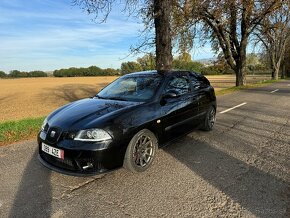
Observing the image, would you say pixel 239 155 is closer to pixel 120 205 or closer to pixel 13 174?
pixel 120 205

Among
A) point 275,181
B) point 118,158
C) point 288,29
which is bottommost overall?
point 275,181

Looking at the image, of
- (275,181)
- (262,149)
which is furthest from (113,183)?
(262,149)

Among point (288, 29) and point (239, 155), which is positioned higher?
point (288, 29)

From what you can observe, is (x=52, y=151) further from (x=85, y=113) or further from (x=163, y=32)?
(x=163, y=32)

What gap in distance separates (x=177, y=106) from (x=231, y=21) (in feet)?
55.8

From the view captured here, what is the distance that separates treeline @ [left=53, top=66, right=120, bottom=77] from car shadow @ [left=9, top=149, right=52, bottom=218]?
96.5 metres

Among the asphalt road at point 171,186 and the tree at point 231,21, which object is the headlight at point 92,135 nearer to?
the asphalt road at point 171,186

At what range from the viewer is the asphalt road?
10.2 feet

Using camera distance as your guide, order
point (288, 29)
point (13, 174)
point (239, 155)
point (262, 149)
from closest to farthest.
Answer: point (13, 174)
point (239, 155)
point (262, 149)
point (288, 29)

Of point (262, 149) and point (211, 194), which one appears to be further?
point (262, 149)

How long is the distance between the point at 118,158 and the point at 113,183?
0.37 meters

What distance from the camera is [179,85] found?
536cm

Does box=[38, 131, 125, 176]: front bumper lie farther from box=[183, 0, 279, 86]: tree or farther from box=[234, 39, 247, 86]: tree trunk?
box=[234, 39, 247, 86]: tree trunk

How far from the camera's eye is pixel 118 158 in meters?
3.78
